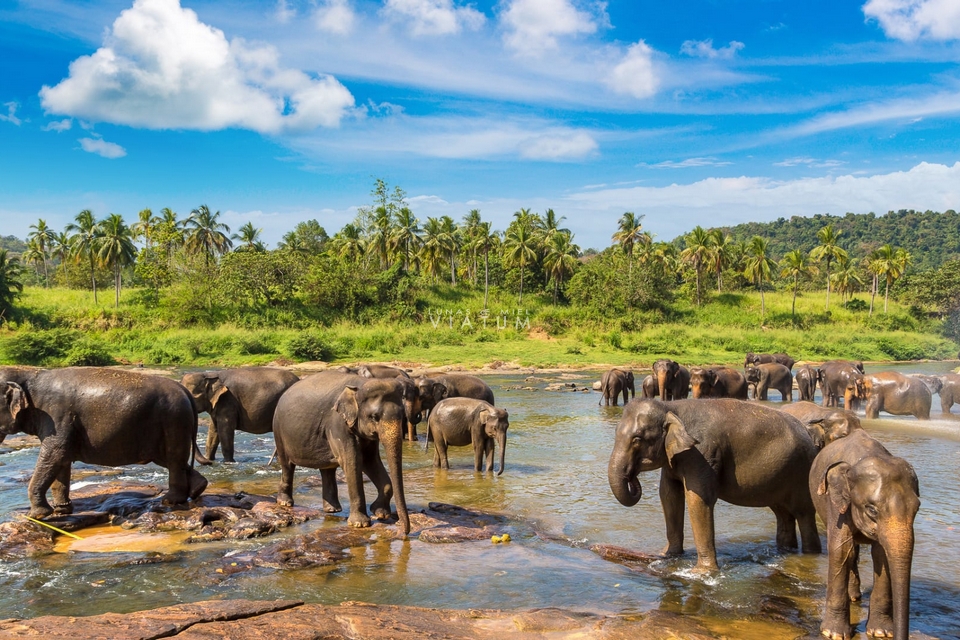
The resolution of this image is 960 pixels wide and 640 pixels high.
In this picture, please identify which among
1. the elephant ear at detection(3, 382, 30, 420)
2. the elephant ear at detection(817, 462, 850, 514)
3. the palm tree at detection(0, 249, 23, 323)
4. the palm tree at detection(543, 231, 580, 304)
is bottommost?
the elephant ear at detection(817, 462, 850, 514)

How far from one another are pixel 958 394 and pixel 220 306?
4921cm

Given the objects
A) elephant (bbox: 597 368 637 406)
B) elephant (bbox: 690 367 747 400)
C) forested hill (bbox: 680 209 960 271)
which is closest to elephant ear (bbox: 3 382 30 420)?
elephant (bbox: 690 367 747 400)

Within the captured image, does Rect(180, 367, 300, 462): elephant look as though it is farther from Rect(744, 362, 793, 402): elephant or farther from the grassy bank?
the grassy bank

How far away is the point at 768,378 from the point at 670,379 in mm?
8013

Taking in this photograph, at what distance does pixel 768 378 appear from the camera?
3014 cm

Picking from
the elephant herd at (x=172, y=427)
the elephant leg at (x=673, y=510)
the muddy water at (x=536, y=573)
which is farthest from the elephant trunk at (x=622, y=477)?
the elephant herd at (x=172, y=427)

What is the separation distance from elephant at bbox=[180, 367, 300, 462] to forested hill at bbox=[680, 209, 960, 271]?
145 m

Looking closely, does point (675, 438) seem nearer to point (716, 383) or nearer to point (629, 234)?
point (716, 383)

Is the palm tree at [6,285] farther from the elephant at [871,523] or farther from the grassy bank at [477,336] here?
the elephant at [871,523]

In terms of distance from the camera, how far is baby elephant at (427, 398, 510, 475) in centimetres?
1543

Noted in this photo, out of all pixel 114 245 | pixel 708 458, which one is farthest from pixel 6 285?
pixel 708 458

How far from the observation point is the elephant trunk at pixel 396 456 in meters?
9.68

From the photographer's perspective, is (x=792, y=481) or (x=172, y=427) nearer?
(x=792, y=481)

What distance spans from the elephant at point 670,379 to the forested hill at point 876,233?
131 metres
